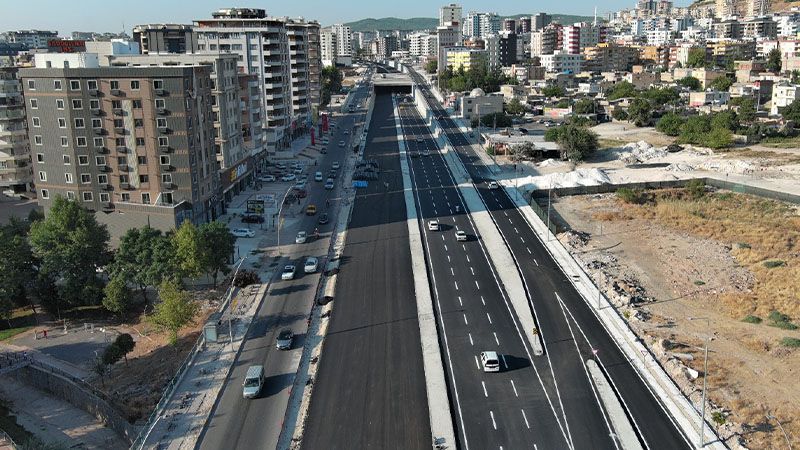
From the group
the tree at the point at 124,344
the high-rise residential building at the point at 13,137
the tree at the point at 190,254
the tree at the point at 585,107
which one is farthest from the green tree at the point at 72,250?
the tree at the point at 585,107

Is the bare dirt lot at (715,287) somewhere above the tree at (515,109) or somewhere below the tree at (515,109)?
below

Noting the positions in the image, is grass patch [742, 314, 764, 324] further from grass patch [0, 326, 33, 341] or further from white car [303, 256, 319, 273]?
grass patch [0, 326, 33, 341]

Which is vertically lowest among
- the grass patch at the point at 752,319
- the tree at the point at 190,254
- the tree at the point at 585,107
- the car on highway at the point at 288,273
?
the grass patch at the point at 752,319

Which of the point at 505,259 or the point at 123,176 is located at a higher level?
the point at 123,176

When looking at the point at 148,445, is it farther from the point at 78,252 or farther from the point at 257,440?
the point at 78,252

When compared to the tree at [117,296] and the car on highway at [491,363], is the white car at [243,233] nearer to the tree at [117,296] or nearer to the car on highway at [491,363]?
the tree at [117,296]

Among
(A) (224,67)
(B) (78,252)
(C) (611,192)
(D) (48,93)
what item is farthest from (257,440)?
(C) (611,192)
